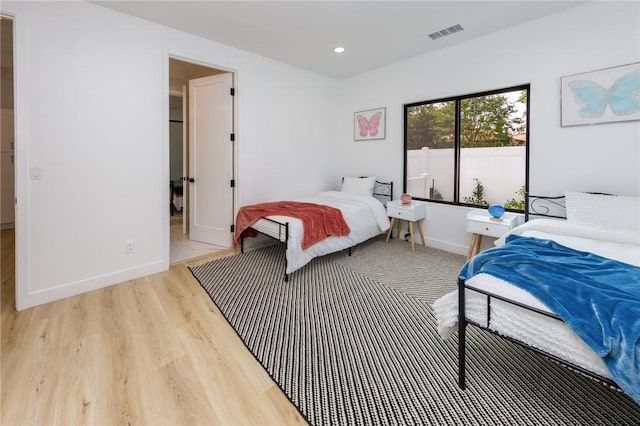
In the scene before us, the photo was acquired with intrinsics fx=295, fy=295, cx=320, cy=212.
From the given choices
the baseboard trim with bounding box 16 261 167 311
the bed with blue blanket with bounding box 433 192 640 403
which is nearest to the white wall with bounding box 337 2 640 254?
the bed with blue blanket with bounding box 433 192 640 403

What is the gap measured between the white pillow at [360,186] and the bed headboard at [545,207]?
2045 millimetres

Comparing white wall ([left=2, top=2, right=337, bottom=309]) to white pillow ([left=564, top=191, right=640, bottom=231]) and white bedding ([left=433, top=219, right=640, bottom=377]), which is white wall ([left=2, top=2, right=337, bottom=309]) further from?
white pillow ([left=564, top=191, right=640, bottom=231])

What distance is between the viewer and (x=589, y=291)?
1.29m

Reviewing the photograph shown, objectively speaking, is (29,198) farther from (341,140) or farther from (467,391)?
(341,140)

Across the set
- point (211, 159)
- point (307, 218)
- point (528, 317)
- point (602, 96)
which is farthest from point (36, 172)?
point (602, 96)

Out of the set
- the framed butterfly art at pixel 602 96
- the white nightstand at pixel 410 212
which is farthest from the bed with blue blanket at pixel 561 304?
the white nightstand at pixel 410 212

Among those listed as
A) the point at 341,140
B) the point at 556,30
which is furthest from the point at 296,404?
the point at 341,140

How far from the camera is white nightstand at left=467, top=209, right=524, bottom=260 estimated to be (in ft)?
10.3

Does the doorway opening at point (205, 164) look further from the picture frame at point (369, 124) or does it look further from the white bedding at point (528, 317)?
the white bedding at point (528, 317)

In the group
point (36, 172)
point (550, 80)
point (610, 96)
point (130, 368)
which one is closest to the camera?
point (130, 368)

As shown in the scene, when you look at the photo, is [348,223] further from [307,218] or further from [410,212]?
[410,212]

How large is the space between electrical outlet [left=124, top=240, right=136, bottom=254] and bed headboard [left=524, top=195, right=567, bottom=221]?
4304 mm

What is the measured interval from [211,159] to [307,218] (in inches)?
73.6

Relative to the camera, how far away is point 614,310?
1188mm
